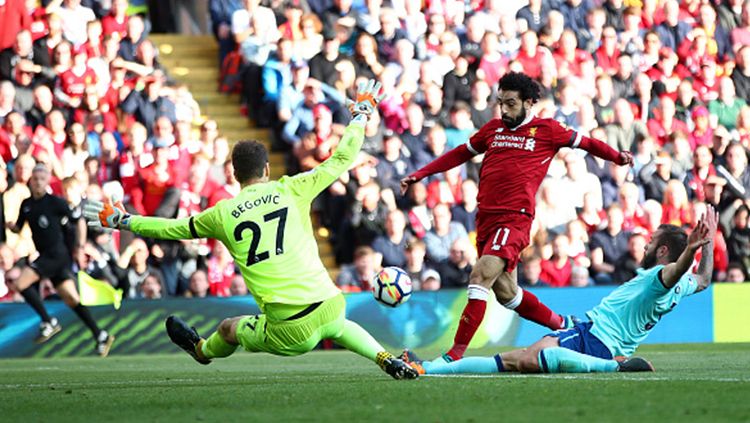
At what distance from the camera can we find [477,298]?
1149 cm

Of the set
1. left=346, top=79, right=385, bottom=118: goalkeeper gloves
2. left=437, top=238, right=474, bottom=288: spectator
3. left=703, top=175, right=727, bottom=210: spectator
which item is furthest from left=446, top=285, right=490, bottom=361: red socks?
left=703, top=175, right=727, bottom=210: spectator

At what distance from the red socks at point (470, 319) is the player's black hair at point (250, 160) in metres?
2.26

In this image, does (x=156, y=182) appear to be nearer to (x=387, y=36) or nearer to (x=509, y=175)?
(x=387, y=36)

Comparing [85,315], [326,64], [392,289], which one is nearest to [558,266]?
[326,64]

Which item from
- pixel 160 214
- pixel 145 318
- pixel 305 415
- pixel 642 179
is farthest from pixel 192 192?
pixel 305 415

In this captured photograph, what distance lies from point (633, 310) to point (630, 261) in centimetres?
910

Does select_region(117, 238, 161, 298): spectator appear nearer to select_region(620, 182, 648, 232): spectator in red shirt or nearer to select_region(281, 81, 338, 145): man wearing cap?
select_region(281, 81, 338, 145): man wearing cap

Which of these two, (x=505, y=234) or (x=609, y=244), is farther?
(x=609, y=244)

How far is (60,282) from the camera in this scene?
16641 millimetres

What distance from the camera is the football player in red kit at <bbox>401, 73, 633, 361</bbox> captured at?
11594 millimetres

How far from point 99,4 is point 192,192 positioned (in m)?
3.12

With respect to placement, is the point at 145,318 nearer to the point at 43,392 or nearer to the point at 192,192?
the point at 192,192

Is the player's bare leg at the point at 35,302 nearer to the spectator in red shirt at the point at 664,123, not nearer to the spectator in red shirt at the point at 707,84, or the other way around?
the spectator in red shirt at the point at 664,123

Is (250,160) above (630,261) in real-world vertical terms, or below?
above
